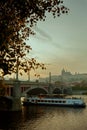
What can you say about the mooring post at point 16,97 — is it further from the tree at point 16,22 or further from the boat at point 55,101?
the tree at point 16,22

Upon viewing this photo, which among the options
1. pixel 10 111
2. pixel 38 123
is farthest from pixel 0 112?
pixel 38 123

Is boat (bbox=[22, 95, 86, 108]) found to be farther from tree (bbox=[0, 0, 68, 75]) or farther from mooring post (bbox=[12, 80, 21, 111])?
tree (bbox=[0, 0, 68, 75])

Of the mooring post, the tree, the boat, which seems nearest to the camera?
the tree

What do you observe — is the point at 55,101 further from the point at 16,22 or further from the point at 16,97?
the point at 16,22

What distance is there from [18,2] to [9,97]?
66.6 meters

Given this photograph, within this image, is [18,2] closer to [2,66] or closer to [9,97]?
[2,66]

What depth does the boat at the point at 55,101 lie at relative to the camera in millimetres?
89250

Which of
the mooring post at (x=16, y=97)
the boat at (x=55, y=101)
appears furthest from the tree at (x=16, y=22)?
the boat at (x=55, y=101)

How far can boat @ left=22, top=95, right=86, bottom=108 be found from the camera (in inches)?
3514

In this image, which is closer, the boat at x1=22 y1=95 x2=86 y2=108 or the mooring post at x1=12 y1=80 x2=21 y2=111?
the mooring post at x1=12 y1=80 x2=21 y2=111

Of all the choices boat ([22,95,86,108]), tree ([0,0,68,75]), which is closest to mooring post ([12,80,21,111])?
boat ([22,95,86,108])

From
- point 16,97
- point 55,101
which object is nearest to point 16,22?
point 16,97

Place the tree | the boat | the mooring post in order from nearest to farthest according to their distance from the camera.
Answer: the tree < the mooring post < the boat

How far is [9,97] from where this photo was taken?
78.9 m
